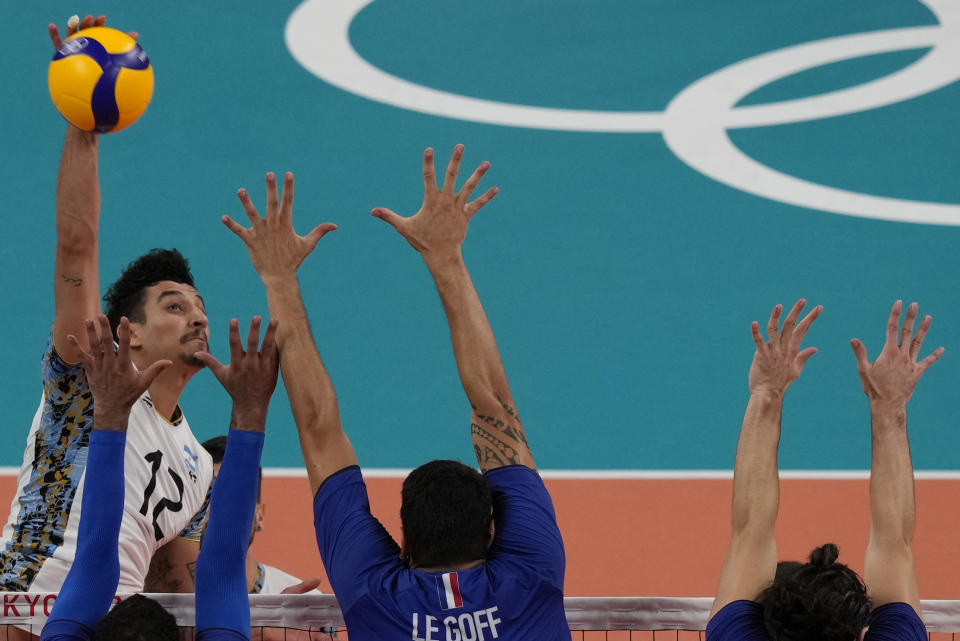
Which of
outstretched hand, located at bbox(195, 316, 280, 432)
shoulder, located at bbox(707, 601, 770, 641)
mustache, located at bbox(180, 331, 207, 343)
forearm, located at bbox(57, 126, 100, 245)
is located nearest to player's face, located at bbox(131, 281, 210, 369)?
mustache, located at bbox(180, 331, 207, 343)

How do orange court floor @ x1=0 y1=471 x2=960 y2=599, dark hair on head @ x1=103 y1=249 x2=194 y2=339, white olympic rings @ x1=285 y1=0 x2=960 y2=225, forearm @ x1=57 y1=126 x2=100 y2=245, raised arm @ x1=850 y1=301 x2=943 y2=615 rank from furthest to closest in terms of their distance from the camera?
white olympic rings @ x1=285 y1=0 x2=960 y2=225
orange court floor @ x1=0 y1=471 x2=960 y2=599
dark hair on head @ x1=103 y1=249 x2=194 y2=339
forearm @ x1=57 y1=126 x2=100 y2=245
raised arm @ x1=850 y1=301 x2=943 y2=615

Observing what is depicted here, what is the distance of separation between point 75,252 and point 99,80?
0.77 metres

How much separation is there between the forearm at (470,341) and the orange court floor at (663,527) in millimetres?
3989

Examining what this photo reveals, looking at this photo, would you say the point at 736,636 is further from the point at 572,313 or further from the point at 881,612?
the point at 572,313

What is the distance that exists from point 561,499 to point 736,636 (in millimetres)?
5295

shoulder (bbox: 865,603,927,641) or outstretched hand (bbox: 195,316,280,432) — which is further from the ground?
outstretched hand (bbox: 195,316,280,432)

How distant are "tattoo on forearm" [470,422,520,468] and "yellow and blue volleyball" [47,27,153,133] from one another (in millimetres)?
2031

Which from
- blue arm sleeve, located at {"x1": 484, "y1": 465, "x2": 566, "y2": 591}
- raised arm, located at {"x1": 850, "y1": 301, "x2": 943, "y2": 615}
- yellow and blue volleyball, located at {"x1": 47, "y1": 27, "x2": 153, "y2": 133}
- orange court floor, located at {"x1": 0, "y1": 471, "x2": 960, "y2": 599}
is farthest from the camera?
orange court floor, located at {"x1": 0, "y1": 471, "x2": 960, "y2": 599}

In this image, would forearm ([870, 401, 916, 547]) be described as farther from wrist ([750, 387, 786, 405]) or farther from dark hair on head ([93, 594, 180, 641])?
dark hair on head ([93, 594, 180, 641])

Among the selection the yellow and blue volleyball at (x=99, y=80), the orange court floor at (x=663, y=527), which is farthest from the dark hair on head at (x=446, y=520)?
the orange court floor at (x=663, y=527)

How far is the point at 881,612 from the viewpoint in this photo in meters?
3.47

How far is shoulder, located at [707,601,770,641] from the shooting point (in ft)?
11.0

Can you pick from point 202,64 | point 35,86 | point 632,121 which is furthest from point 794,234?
point 35,86

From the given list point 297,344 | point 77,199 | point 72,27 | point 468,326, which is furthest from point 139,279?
point 468,326
